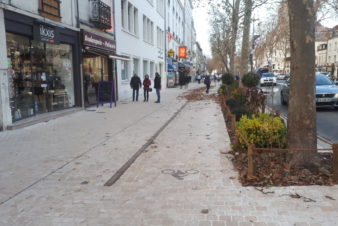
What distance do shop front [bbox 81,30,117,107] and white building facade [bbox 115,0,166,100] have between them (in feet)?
3.86

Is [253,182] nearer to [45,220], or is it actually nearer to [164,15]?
[45,220]

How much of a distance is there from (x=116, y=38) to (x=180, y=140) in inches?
480

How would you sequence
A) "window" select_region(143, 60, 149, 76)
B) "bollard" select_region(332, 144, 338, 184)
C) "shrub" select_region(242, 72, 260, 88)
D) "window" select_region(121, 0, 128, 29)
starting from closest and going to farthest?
"bollard" select_region(332, 144, 338, 184)
"shrub" select_region(242, 72, 260, 88)
"window" select_region(121, 0, 128, 29)
"window" select_region(143, 60, 149, 76)

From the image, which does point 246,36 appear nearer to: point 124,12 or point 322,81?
point 322,81

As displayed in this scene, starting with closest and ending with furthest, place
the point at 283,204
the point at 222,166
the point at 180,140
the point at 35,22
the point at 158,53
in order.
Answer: the point at 283,204
the point at 222,166
the point at 180,140
the point at 35,22
the point at 158,53

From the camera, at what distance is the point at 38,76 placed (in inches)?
424

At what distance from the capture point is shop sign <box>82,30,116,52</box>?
13.6 m

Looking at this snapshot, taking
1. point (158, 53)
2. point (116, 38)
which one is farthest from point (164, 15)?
point (116, 38)

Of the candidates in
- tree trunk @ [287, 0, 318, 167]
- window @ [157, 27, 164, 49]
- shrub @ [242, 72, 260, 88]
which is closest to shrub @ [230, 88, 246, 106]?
shrub @ [242, 72, 260, 88]

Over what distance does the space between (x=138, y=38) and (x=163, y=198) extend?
786 inches

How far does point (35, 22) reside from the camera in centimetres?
988

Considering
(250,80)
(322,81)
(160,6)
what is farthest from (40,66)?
(160,6)

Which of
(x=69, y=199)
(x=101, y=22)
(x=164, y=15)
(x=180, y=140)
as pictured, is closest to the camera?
(x=69, y=199)

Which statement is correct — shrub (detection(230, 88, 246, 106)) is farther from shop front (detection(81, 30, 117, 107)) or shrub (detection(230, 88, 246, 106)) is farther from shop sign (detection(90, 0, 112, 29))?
shop sign (detection(90, 0, 112, 29))
